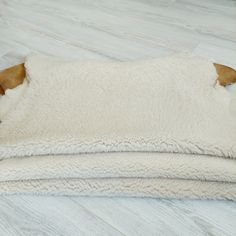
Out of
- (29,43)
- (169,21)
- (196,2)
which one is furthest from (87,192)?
(196,2)

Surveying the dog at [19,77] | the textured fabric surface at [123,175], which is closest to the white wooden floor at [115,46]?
the textured fabric surface at [123,175]

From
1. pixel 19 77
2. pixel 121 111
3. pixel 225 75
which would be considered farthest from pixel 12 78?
pixel 225 75

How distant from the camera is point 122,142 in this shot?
19.5 inches

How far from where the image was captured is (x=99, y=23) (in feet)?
3.38

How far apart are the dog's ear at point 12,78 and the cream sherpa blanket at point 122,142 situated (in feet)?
0.30

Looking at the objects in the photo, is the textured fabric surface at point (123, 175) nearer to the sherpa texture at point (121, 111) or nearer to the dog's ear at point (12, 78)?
the sherpa texture at point (121, 111)

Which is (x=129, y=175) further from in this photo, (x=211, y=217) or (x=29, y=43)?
(x=29, y=43)

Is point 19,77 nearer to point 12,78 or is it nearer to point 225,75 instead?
point 12,78

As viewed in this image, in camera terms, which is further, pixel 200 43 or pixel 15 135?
pixel 200 43

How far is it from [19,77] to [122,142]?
344 mm

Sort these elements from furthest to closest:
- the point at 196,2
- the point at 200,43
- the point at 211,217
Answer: the point at 196,2, the point at 200,43, the point at 211,217

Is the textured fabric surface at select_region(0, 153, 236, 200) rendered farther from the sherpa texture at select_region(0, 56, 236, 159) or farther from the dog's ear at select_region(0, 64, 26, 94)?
the dog's ear at select_region(0, 64, 26, 94)

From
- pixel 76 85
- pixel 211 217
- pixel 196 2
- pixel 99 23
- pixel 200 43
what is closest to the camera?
pixel 211 217

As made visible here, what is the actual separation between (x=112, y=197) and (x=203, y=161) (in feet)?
0.54
